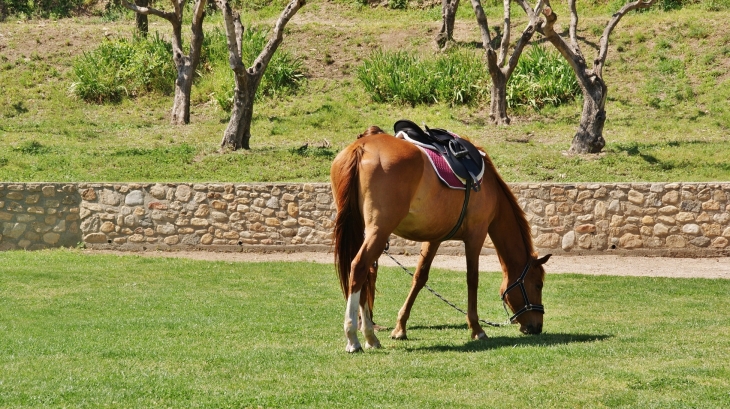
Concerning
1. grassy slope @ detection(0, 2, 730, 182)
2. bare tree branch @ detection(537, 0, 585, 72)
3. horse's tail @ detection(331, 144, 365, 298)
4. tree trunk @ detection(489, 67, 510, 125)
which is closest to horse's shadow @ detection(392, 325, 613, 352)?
horse's tail @ detection(331, 144, 365, 298)

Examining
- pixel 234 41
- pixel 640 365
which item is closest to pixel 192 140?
pixel 234 41

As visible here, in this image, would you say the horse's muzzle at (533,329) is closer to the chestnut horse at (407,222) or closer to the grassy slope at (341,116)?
the chestnut horse at (407,222)

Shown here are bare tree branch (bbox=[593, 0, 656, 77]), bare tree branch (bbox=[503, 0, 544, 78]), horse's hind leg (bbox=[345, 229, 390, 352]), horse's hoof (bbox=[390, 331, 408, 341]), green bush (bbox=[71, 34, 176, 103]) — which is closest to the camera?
horse's hind leg (bbox=[345, 229, 390, 352])

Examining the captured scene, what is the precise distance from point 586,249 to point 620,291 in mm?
3345

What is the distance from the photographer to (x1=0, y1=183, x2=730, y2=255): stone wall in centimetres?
1580

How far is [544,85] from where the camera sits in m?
25.3

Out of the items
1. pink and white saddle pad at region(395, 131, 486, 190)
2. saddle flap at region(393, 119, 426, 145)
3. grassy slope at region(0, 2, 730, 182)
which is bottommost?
grassy slope at region(0, 2, 730, 182)

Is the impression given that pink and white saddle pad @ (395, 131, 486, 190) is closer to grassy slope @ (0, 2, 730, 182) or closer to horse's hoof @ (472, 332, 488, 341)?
horse's hoof @ (472, 332, 488, 341)

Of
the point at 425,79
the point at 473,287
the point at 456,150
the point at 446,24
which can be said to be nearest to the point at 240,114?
the point at 425,79

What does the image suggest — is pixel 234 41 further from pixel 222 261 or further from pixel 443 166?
pixel 443 166

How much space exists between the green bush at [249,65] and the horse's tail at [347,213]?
18.3 metres

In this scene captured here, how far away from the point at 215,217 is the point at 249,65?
1102 centimetres

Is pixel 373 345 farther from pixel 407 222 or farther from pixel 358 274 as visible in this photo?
pixel 407 222

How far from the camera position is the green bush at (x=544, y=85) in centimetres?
2517
